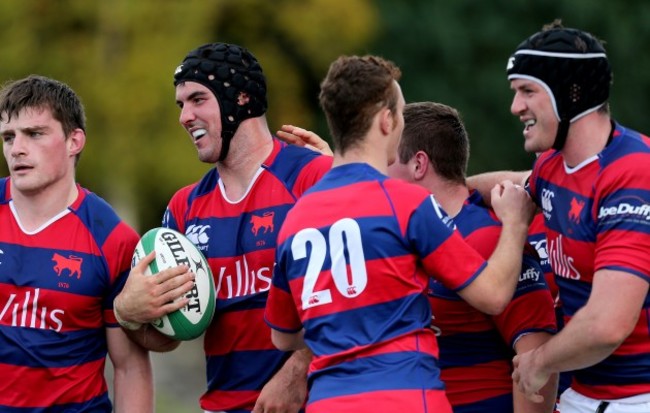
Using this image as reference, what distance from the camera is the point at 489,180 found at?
21.5ft

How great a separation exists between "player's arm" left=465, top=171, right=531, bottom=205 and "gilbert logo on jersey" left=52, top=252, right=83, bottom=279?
6.70ft

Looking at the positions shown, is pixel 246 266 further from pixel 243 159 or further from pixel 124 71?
pixel 124 71

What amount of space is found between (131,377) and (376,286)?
1876 mm

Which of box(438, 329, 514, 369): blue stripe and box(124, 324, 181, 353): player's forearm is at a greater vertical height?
box(124, 324, 181, 353): player's forearm

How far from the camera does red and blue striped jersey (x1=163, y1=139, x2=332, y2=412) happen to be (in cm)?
629

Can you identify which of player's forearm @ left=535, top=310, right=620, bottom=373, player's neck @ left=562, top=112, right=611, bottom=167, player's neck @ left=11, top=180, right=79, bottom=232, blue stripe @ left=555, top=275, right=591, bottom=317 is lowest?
player's forearm @ left=535, top=310, right=620, bottom=373

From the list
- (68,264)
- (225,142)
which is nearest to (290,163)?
(225,142)

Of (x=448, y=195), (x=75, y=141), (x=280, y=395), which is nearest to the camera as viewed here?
(x=280, y=395)

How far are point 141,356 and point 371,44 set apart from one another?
1883cm

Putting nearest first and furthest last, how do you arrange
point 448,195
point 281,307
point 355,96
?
1. point 355,96
2. point 281,307
3. point 448,195

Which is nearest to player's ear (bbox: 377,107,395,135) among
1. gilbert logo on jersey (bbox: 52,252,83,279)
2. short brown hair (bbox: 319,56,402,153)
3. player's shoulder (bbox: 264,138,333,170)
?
short brown hair (bbox: 319,56,402,153)

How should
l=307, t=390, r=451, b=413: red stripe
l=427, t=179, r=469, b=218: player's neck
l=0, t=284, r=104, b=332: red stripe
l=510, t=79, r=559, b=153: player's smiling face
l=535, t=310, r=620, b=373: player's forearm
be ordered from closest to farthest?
l=307, t=390, r=451, b=413: red stripe
l=535, t=310, r=620, b=373: player's forearm
l=510, t=79, r=559, b=153: player's smiling face
l=427, t=179, r=469, b=218: player's neck
l=0, t=284, r=104, b=332: red stripe

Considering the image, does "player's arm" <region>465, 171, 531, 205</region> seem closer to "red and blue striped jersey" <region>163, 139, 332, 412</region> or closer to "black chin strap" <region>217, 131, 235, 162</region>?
"red and blue striped jersey" <region>163, 139, 332, 412</region>

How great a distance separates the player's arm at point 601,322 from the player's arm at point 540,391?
13.2 inches
